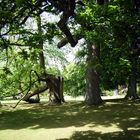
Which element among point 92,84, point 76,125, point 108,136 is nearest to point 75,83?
point 92,84

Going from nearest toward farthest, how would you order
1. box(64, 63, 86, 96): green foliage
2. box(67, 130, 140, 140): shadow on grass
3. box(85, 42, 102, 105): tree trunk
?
box(67, 130, 140, 140): shadow on grass → box(85, 42, 102, 105): tree trunk → box(64, 63, 86, 96): green foliage

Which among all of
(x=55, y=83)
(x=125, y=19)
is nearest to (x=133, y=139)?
(x=125, y=19)

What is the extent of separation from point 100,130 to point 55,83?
12576 mm

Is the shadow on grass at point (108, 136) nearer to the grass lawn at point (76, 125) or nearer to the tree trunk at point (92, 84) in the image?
the grass lawn at point (76, 125)

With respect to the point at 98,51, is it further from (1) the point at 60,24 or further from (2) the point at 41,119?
(1) the point at 60,24

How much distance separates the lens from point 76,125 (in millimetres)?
16062

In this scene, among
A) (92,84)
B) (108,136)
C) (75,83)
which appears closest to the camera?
(108,136)

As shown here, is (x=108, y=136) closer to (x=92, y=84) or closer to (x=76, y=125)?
(x=76, y=125)

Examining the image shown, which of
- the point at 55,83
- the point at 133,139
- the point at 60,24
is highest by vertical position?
the point at 60,24

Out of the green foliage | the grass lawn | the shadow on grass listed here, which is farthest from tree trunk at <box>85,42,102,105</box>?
the green foliage

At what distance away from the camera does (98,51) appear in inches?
963

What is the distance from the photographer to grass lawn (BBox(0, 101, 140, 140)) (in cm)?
1405

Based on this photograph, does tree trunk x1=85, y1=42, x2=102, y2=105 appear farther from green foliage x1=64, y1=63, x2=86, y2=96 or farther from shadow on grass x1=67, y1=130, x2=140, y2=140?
green foliage x1=64, y1=63, x2=86, y2=96

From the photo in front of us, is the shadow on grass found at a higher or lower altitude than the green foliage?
lower
